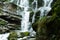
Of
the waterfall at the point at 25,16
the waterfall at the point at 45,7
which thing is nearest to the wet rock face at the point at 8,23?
the waterfall at the point at 25,16

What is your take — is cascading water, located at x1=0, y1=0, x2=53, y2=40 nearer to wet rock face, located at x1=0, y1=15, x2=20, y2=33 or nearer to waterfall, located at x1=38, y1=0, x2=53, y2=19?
waterfall, located at x1=38, y1=0, x2=53, y2=19

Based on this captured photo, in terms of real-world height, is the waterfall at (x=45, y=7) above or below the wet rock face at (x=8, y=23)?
above

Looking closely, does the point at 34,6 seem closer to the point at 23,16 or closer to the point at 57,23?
the point at 23,16

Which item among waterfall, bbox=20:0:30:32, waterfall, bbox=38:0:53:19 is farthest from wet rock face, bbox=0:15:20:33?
waterfall, bbox=38:0:53:19

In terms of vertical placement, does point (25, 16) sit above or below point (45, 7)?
below

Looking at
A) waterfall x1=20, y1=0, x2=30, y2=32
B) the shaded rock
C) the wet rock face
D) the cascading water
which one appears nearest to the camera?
the wet rock face

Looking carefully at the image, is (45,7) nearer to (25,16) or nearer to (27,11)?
(27,11)

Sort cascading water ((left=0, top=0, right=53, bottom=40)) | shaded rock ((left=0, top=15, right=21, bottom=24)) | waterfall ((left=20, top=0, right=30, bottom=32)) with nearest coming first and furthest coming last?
cascading water ((left=0, top=0, right=53, bottom=40)) → shaded rock ((left=0, top=15, right=21, bottom=24)) → waterfall ((left=20, top=0, right=30, bottom=32))

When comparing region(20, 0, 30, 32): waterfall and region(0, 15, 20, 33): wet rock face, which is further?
region(20, 0, 30, 32): waterfall

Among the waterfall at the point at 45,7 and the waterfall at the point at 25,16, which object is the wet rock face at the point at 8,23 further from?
the waterfall at the point at 45,7

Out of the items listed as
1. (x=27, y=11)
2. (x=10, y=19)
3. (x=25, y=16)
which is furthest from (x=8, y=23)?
(x=27, y=11)

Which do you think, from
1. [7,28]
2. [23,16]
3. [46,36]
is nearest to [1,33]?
[7,28]

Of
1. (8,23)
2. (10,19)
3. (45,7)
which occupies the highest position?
(45,7)

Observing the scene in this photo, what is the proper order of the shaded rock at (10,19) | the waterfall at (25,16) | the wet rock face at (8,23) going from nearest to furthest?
the wet rock face at (8,23)
the shaded rock at (10,19)
the waterfall at (25,16)
